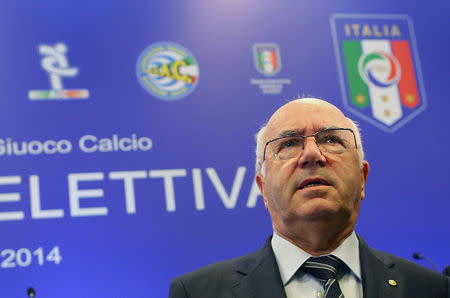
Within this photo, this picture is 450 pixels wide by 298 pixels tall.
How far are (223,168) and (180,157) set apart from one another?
1.07ft

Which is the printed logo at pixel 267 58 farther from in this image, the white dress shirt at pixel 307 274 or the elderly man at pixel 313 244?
the white dress shirt at pixel 307 274

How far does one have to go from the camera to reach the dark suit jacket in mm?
1666

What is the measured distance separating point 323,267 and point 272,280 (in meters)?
0.14

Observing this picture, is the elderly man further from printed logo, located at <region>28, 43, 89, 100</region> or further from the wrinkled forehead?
printed logo, located at <region>28, 43, 89, 100</region>

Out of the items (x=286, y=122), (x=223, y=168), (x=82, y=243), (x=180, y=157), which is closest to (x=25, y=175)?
(x=82, y=243)

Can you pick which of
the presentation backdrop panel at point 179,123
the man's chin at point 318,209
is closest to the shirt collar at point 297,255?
the man's chin at point 318,209

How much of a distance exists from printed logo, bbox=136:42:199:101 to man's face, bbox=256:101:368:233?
9.02 feet

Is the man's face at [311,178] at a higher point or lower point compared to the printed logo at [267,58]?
lower

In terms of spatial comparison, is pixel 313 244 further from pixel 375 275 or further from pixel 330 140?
pixel 330 140

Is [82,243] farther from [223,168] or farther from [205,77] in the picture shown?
[205,77]

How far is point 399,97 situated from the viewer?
16.3 ft

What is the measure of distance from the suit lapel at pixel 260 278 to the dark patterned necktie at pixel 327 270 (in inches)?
3.6

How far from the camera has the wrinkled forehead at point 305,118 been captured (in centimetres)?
184

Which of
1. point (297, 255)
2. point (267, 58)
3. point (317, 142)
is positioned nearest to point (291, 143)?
point (317, 142)
